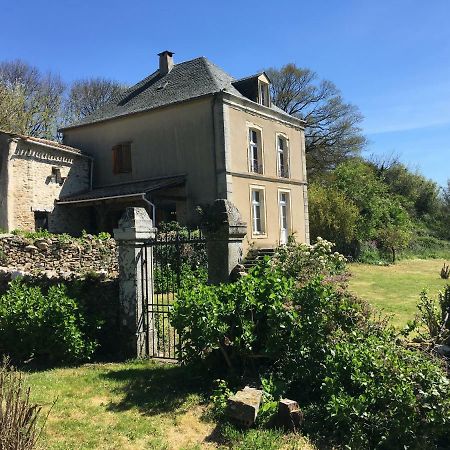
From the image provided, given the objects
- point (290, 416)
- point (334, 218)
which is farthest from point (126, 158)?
point (290, 416)

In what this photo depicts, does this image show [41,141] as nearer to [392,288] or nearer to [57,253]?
[57,253]

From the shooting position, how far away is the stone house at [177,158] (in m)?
17.5

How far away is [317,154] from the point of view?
3612 cm

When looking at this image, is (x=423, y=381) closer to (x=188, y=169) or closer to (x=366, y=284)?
(x=366, y=284)

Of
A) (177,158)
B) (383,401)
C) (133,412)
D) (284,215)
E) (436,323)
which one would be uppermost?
(177,158)

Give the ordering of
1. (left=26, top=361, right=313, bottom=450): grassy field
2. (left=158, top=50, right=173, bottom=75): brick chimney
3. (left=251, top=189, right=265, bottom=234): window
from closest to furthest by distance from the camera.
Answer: (left=26, top=361, right=313, bottom=450): grassy field
(left=251, top=189, right=265, bottom=234): window
(left=158, top=50, right=173, bottom=75): brick chimney

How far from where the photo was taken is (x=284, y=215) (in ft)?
71.6

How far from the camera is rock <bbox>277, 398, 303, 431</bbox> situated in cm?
419

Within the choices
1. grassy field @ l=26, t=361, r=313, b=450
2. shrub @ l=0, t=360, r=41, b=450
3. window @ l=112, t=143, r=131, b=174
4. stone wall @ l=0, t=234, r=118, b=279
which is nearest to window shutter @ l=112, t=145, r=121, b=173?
window @ l=112, t=143, r=131, b=174

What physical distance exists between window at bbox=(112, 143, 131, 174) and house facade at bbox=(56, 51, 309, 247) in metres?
0.04

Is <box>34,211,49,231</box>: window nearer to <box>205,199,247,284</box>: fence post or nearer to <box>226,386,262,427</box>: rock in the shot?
<box>205,199,247,284</box>: fence post

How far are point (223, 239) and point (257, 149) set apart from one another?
14.1 meters

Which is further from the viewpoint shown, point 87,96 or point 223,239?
point 87,96

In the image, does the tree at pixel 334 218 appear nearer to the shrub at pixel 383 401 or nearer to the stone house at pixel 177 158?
the stone house at pixel 177 158
